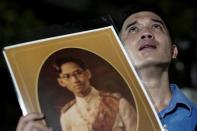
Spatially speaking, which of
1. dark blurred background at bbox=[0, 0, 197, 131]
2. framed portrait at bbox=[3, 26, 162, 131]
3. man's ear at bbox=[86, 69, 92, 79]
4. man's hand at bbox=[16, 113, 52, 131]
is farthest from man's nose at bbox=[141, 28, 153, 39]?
dark blurred background at bbox=[0, 0, 197, 131]

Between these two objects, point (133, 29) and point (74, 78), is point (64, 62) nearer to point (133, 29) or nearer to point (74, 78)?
point (74, 78)

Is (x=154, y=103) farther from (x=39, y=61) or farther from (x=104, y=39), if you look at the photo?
(x=39, y=61)

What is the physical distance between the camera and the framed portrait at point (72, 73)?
1.62 m

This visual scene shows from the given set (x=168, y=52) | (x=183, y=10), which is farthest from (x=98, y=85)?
(x=183, y=10)

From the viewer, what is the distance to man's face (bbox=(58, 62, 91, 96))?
165cm

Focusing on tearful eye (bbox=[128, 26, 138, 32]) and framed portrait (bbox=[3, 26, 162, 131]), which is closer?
framed portrait (bbox=[3, 26, 162, 131])

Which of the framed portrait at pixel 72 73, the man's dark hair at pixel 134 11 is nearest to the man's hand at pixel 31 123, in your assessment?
the framed portrait at pixel 72 73

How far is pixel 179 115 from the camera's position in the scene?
1.80 metres

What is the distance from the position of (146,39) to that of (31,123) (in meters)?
0.47

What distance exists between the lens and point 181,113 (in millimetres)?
1807

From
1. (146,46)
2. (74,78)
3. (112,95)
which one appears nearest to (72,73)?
(74,78)

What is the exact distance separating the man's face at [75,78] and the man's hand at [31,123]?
14cm

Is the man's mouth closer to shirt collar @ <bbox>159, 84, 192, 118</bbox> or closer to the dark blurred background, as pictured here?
shirt collar @ <bbox>159, 84, 192, 118</bbox>

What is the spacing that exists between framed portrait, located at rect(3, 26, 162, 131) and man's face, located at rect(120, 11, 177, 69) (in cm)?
8
